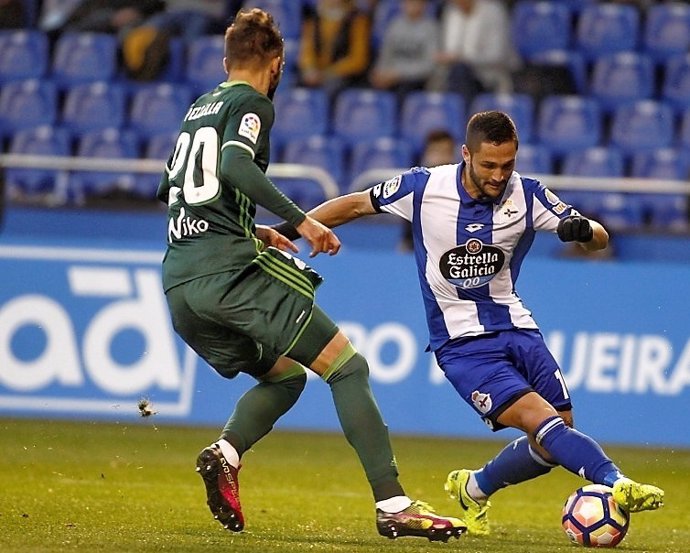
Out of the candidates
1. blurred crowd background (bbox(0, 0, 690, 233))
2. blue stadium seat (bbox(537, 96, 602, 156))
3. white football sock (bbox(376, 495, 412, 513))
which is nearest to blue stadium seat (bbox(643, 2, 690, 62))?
blurred crowd background (bbox(0, 0, 690, 233))

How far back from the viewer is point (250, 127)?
5.57m

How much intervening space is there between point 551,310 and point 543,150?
3.19 meters

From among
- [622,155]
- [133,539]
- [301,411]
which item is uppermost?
[622,155]

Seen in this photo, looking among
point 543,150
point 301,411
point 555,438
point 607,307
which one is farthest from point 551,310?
point 555,438

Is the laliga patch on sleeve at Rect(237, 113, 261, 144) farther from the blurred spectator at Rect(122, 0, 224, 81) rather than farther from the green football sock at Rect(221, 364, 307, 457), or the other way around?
the blurred spectator at Rect(122, 0, 224, 81)

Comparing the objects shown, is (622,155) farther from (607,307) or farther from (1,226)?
(1,226)

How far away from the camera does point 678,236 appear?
35.6 feet

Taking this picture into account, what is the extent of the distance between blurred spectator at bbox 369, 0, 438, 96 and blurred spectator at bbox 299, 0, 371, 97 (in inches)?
7.4

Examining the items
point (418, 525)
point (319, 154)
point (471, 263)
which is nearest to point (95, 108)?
point (319, 154)

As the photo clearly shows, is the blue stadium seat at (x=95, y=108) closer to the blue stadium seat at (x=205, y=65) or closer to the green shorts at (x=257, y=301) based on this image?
the blue stadium seat at (x=205, y=65)

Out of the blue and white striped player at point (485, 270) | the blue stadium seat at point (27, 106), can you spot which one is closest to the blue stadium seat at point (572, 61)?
the blue stadium seat at point (27, 106)

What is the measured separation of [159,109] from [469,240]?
7.81m

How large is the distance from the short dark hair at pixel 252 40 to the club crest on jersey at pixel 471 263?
3.98 feet

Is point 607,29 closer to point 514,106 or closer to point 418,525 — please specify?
point 514,106
